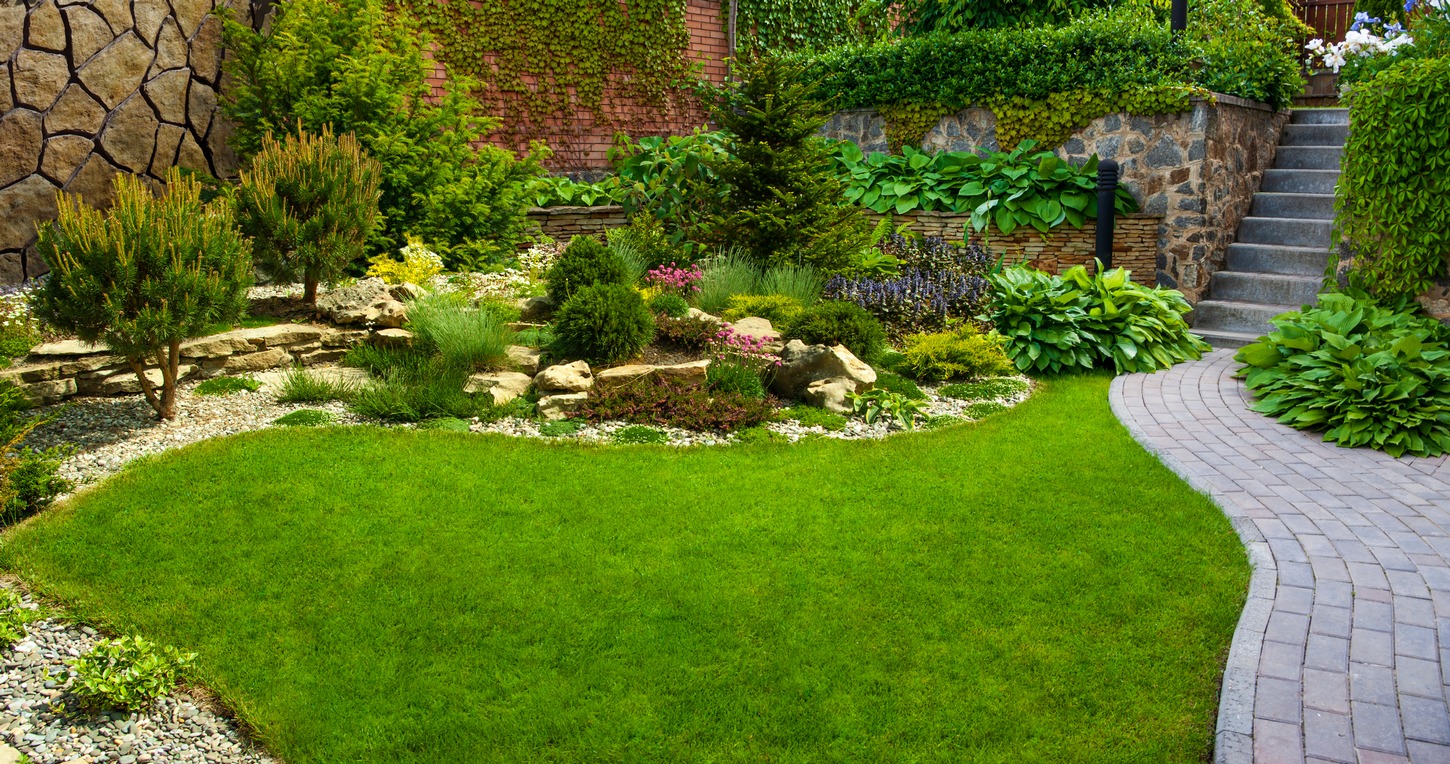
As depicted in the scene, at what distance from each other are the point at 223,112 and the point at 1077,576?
8103 millimetres

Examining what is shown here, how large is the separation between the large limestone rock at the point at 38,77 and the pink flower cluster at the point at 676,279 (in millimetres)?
5140

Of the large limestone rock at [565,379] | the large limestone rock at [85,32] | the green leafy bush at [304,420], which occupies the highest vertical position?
the large limestone rock at [85,32]

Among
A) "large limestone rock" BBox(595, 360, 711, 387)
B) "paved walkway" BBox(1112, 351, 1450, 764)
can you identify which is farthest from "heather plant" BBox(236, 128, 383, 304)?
"paved walkway" BBox(1112, 351, 1450, 764)

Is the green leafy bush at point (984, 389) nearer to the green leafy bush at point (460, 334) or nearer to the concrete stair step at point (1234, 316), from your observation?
the concrete stair step at point (1234, 316)

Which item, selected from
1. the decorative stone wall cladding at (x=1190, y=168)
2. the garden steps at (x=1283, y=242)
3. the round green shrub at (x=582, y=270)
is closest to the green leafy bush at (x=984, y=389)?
the round green shrub at (x=582, y=270)

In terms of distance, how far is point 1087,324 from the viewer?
7.93 metres

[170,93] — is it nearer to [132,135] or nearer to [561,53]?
[132,135]

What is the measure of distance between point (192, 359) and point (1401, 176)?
27.8ft

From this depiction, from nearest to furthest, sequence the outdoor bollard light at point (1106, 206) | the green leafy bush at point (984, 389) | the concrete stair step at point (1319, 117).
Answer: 1. the green leafy bush at point (984, 389)
2. the outdoor bollard light at point (1106, 206)
3. the concrete stair step at point (1319, 117)

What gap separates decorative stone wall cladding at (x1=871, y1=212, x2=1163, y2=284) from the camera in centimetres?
939

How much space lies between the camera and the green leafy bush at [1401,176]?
6.82 meters

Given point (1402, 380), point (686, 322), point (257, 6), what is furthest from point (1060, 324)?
point (257, 6)

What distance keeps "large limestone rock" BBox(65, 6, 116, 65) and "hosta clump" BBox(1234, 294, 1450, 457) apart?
9.58m

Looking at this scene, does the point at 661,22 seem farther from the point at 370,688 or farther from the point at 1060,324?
the point at 370,688
